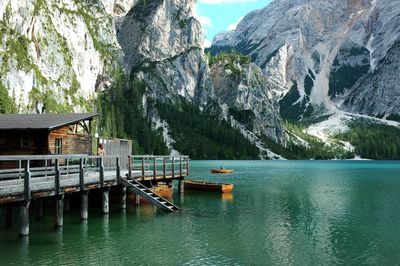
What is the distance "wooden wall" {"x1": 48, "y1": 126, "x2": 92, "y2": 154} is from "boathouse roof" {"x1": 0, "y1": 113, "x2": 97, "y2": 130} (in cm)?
132

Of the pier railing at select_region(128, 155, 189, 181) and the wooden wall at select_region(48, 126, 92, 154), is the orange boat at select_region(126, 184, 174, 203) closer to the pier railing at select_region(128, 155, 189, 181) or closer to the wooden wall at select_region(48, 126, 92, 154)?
the pier railing at select_region(128, 155, 189, 181)

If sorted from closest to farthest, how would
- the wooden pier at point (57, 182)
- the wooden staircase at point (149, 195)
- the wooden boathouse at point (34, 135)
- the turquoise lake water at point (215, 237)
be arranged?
the turquoise lake water at point (215, 237), the wooden pier at point (57, 182), the wooden boathouse at point (34, 135), the wooden staircase at point (149, 195)

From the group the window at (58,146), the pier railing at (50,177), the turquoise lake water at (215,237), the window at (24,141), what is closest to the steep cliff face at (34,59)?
the window at (58,146)

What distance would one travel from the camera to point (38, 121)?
42.9 meters

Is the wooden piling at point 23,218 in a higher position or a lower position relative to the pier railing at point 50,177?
lower

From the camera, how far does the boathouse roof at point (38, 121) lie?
39362mm

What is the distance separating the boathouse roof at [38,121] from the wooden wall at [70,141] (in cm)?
132

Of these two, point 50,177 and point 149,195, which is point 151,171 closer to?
point 149,195

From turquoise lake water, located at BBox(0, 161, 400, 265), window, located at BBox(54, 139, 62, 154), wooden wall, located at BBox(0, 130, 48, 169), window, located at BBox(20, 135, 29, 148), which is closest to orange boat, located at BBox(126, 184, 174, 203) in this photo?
turquoise lake water, located at BBox(0, 161, 400, 265)

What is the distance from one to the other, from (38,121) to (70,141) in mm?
4532

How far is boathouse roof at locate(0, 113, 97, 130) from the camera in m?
39.4

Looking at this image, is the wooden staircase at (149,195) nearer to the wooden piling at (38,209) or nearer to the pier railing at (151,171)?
the pier railing at (151,171)

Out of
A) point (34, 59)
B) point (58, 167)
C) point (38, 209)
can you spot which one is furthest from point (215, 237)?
point (34, 59)

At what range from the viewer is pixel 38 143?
137ft
